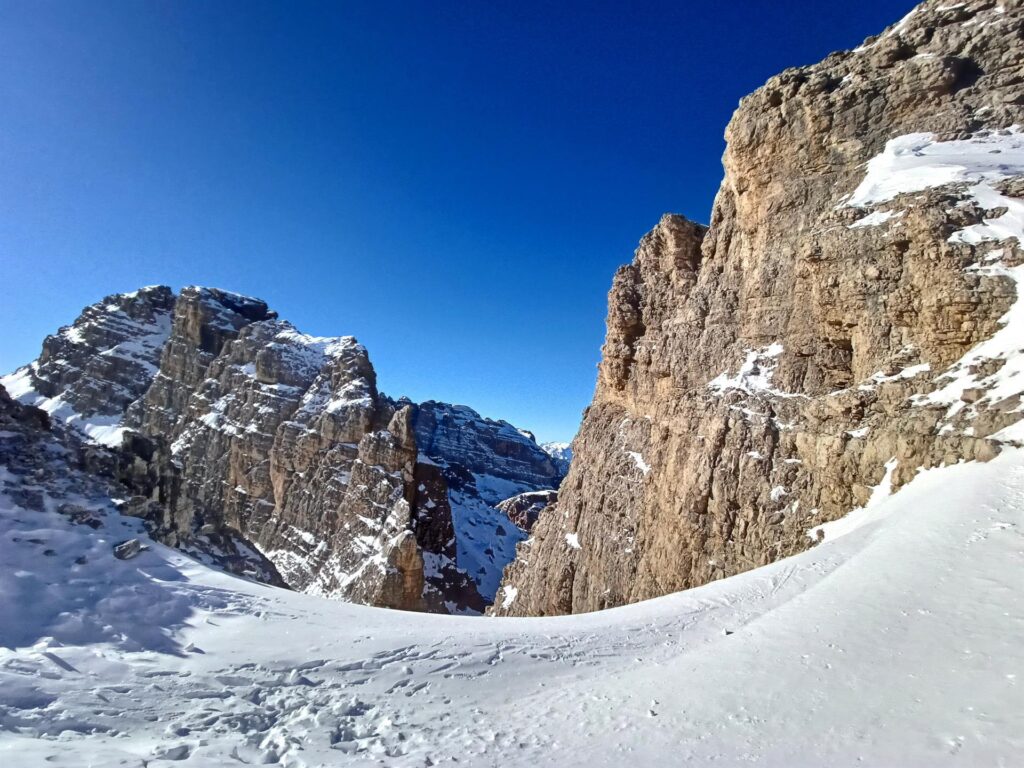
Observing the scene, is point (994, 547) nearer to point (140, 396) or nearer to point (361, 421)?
point (361, 421)

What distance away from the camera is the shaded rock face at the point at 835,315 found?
21.5 m

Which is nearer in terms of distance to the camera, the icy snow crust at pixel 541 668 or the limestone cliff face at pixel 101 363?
the icy snow crust at pixel 541 668

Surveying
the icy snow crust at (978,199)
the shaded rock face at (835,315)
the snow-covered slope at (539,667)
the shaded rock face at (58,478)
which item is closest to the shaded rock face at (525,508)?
the shaded rock face at (835,315)

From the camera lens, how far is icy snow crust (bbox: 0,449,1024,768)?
310 inches

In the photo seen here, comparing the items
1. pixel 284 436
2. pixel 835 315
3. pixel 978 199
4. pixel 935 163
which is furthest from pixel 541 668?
pixel 284 436

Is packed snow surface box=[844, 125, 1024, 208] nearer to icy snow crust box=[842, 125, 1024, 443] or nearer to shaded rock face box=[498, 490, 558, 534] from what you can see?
icy snow crust box=[842, 125, 1024, 443]

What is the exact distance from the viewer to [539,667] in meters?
11.6

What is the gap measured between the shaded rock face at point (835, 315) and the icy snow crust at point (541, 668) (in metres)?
6.82

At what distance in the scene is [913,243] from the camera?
23672mm

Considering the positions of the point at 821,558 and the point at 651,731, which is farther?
the point at 821,558

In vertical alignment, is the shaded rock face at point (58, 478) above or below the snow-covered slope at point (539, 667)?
above

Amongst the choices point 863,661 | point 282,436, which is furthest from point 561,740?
point 282,436

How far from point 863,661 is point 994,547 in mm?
5555

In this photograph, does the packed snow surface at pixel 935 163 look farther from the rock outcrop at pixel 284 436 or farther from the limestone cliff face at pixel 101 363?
the limestone cliff face at pixel 101 363
